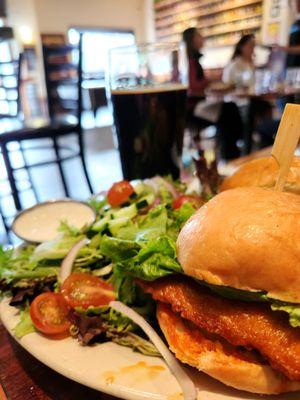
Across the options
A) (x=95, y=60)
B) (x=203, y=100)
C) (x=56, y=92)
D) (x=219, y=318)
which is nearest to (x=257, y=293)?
(x=219, y=318)

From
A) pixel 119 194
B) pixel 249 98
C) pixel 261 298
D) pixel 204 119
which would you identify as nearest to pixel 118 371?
pixel 261 298

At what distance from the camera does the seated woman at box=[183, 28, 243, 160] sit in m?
4.33

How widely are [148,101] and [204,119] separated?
11.1ft

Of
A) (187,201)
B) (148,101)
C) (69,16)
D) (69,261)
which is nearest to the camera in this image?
(69,261)

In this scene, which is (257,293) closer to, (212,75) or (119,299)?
(119,299)

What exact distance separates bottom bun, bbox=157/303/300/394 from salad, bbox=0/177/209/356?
80 mm

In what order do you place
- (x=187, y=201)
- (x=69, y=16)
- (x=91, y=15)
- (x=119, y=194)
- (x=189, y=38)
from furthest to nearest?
(x=91, y=15) → (x=69, y=16) → (x=189, y=38) → (x=119, y=194) → (x=187, y=201)

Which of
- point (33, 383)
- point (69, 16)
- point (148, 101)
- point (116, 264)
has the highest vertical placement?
point (69, 16)

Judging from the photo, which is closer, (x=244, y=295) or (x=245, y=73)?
(x=244, y=295)

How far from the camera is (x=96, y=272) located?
3.36 ft

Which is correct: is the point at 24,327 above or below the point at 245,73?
below

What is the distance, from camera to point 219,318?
667 millimetres

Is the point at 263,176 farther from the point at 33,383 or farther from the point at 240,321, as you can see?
the point at 33,383

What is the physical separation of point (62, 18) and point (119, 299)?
429 inches
